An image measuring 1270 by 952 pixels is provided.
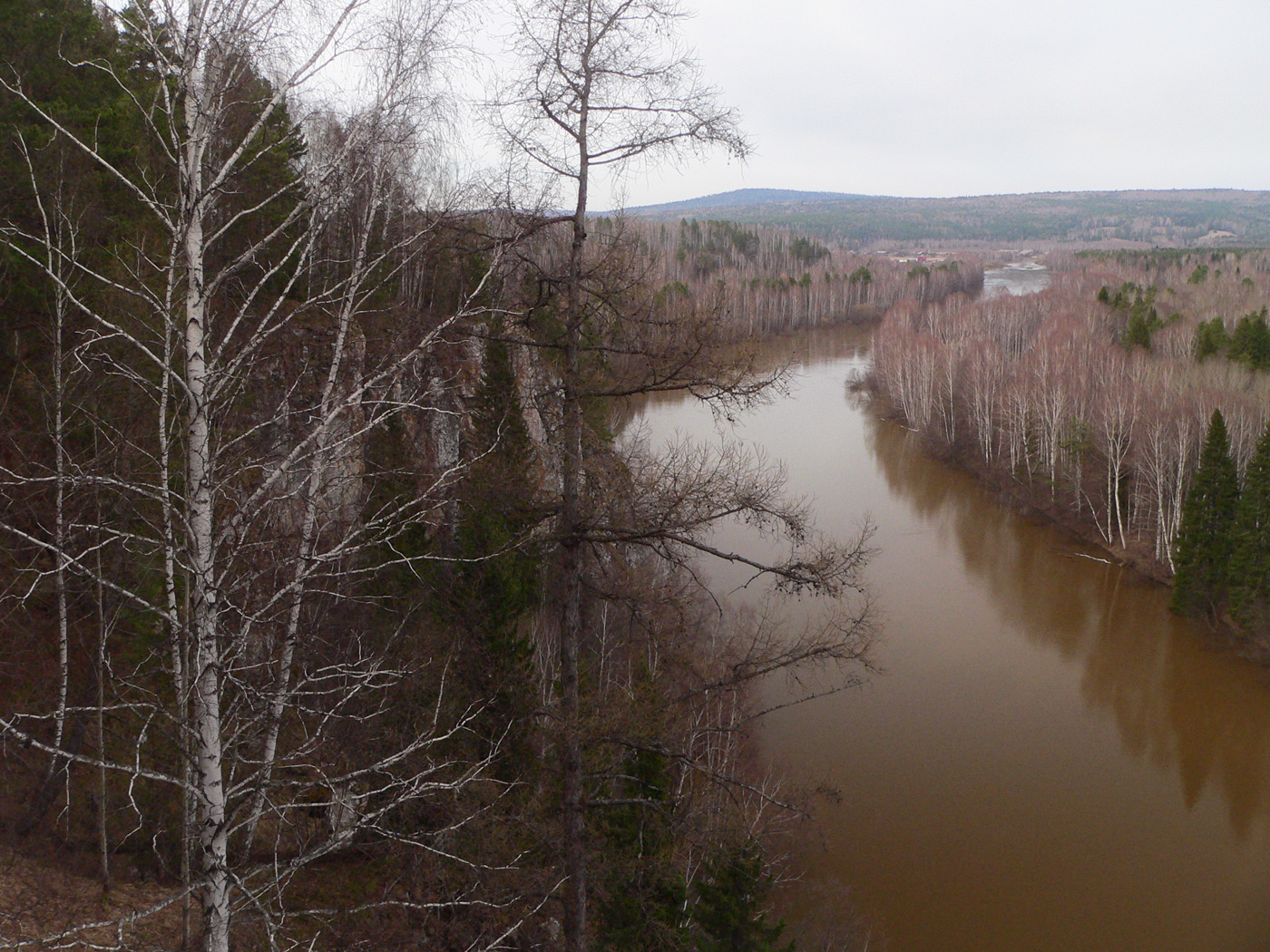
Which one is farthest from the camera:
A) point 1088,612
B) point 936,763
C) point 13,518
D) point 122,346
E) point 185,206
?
point 1088,612

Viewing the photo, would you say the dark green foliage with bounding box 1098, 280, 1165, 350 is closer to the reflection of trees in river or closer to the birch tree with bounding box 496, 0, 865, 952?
the reflection of trees in river

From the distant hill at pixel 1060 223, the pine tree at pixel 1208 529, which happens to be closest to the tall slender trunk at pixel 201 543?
the pine tree at pixel 1208 529

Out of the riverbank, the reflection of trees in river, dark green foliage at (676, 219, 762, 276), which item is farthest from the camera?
dark green foliage at (676, 219, 762, 276)

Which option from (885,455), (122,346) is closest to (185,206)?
(122,346)

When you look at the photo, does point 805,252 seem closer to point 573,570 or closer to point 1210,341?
point 1210,341

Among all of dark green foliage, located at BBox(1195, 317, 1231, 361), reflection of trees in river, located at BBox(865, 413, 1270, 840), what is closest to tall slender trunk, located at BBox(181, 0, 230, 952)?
reflection of trees in river, located at BBox(865, 413, 1270, 840)

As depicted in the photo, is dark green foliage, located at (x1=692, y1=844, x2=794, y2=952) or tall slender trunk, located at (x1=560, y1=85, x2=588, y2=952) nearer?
tall slender trunk, located at (x1=560, y1=85, x2=588, y2=952)

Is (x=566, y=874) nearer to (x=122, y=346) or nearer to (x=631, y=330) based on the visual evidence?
(x=631, y=330)
